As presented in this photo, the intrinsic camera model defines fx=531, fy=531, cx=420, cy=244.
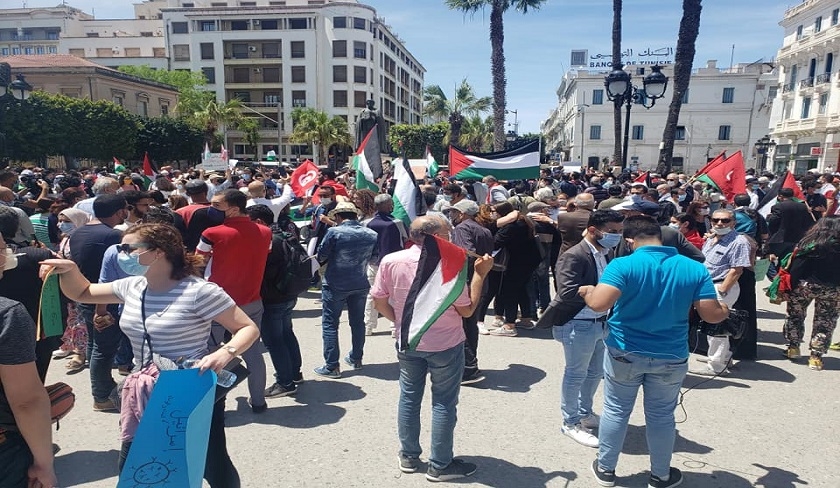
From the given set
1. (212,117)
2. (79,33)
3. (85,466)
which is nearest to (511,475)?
(85,466)

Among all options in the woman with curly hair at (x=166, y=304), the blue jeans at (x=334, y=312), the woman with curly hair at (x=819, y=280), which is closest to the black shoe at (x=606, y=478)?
the woman with curly hair at (x=166, y=304)

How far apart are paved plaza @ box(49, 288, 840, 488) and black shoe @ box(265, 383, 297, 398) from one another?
108mm

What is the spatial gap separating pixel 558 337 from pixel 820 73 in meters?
48.0

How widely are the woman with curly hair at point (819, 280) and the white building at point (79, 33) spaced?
7699 cm

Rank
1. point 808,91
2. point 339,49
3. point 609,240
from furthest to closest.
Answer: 1. point 339,49
2. point 808,91
3. point 609,240

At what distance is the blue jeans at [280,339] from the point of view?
4.74 metres

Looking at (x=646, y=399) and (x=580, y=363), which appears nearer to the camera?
(x=646, y=399)

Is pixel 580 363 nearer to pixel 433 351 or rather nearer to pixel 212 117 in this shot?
pixel 433 351

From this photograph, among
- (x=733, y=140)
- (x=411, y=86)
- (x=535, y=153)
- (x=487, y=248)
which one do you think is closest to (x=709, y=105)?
(x=733, y=140)

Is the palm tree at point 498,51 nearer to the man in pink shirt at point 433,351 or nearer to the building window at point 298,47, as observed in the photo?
the man in pink shirt at point 433,351

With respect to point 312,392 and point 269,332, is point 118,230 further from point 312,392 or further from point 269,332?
point 312,392

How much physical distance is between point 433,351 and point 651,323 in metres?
1.32

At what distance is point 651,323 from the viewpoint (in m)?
3.14

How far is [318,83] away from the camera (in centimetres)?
6241
